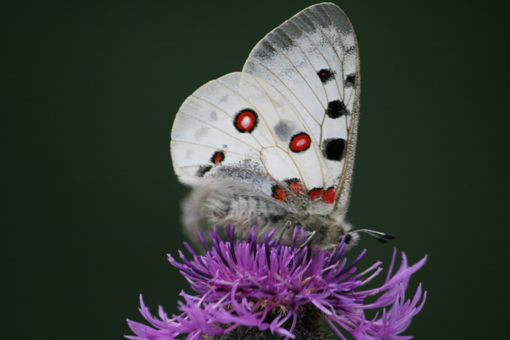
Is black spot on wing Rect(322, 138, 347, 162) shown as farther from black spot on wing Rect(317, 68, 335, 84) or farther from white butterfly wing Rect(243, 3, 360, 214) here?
black spot on wing Rect(317, 68, 335, 84)

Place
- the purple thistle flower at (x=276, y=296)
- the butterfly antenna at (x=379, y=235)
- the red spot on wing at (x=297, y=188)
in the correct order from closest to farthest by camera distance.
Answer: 1. the purple thistle flower at (x=276, y=296)
2. the butterfly antenna at (x=379, y=235)
3. the red spot on wing at (x=297, y=188)

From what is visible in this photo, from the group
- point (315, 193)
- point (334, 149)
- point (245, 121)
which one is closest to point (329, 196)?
point (315, 193)

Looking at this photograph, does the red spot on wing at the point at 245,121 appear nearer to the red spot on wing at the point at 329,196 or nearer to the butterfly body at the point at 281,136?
the butterfly body at the point at 281,136

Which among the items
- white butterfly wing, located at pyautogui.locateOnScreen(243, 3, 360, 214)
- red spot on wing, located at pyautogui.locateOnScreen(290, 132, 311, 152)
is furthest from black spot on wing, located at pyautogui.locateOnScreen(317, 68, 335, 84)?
red spot on wing, located at pyautogui.locateOnScreen(290, 132, 311, 152)

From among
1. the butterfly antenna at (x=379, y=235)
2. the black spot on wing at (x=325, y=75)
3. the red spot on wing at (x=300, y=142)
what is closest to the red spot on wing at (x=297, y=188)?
the red spot on wing at (x=300, y=142)

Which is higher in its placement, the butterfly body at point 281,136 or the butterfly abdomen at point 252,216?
the butterfly body at point 281,136

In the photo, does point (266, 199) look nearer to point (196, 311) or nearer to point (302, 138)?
point (302, 138)
